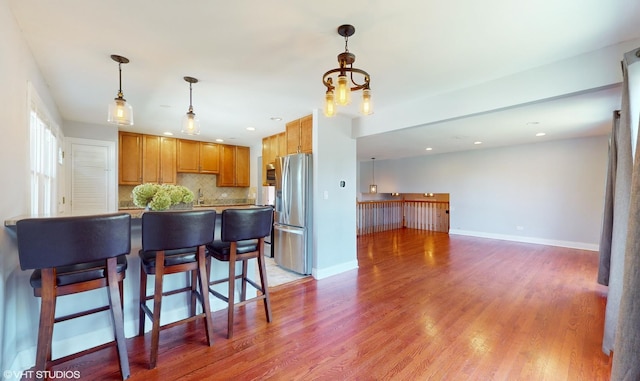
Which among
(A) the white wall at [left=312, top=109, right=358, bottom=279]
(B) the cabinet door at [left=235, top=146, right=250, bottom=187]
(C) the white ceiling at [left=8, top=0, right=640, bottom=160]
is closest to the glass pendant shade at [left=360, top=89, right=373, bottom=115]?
(C) the white ceiling at [left=8, top=0, right=640, bottom=160]

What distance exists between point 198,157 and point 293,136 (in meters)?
2.60

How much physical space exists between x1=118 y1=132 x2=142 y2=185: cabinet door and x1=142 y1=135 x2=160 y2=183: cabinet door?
62 mm

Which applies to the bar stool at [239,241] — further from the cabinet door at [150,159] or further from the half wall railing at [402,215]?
the half wall railing at [402,215]

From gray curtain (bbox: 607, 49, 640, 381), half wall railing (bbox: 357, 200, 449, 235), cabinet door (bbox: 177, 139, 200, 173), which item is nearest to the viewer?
gray curtain (bbox: 607, 49, 640, 381)

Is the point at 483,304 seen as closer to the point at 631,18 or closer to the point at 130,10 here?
the point at 631,18

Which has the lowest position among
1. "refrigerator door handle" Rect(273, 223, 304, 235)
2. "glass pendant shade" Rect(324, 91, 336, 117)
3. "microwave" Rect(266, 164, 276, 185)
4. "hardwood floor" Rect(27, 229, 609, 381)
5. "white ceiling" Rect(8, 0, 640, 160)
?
"hardwood floor" Rect(27, 229, 609, 381)

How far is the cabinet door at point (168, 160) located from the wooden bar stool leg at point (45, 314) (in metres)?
4.02

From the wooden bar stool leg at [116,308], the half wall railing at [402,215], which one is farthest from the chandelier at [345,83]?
the half wall railing at [402,215]

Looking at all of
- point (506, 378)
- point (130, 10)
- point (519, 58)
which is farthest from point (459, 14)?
point (506, 378)

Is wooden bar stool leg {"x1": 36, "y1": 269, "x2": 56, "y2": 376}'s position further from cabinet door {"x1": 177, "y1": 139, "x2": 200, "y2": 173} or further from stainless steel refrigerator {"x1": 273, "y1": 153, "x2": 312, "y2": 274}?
cabinet door {"x1": 177, "y1": 139, "x2": 200, "y2": 173}

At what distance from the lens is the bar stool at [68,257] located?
1.40 m

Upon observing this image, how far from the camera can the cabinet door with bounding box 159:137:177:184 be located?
519 centimetres

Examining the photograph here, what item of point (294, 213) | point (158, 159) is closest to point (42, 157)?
point (158, 159)

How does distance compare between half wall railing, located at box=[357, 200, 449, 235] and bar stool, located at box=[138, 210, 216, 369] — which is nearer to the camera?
bar stool, located at box=[138, 210, 216, 369]
